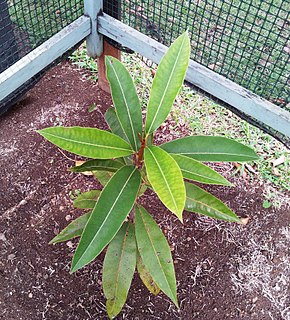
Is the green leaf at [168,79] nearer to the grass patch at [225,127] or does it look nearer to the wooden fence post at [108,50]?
the wooden fence post at [108,50]

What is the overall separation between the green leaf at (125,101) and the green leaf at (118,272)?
425mm

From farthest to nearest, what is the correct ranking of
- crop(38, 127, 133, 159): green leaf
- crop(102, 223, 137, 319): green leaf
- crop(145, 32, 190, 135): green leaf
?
crop(102, 223, 137, 319): green leaf
crop(145, 32, 190, 135): green leaf
crop(38, 127, 133, 159): green leaf

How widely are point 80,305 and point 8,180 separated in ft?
2.39

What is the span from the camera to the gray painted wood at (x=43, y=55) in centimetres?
200

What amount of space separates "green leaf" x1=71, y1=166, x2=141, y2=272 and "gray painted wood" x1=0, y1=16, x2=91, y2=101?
0.82 metres

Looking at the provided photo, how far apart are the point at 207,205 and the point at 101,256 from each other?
2.12ft

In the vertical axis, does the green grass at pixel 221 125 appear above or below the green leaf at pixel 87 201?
below

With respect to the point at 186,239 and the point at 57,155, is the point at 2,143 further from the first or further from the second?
the point at 186,239

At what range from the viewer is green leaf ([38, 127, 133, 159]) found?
4.54ft

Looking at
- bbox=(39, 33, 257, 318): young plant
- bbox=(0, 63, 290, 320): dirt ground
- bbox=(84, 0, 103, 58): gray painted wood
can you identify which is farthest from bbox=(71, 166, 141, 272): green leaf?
bbox=(84, 0, 103, 58): gray painted wood

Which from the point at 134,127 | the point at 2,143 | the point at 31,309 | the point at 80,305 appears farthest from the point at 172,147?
the point at 2,143

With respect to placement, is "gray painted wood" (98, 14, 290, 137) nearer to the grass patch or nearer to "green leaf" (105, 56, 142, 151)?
the grass patch

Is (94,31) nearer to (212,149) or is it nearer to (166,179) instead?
(212,149)

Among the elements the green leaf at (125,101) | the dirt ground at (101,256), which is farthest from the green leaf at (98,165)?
the dirt ground at (101,256)
